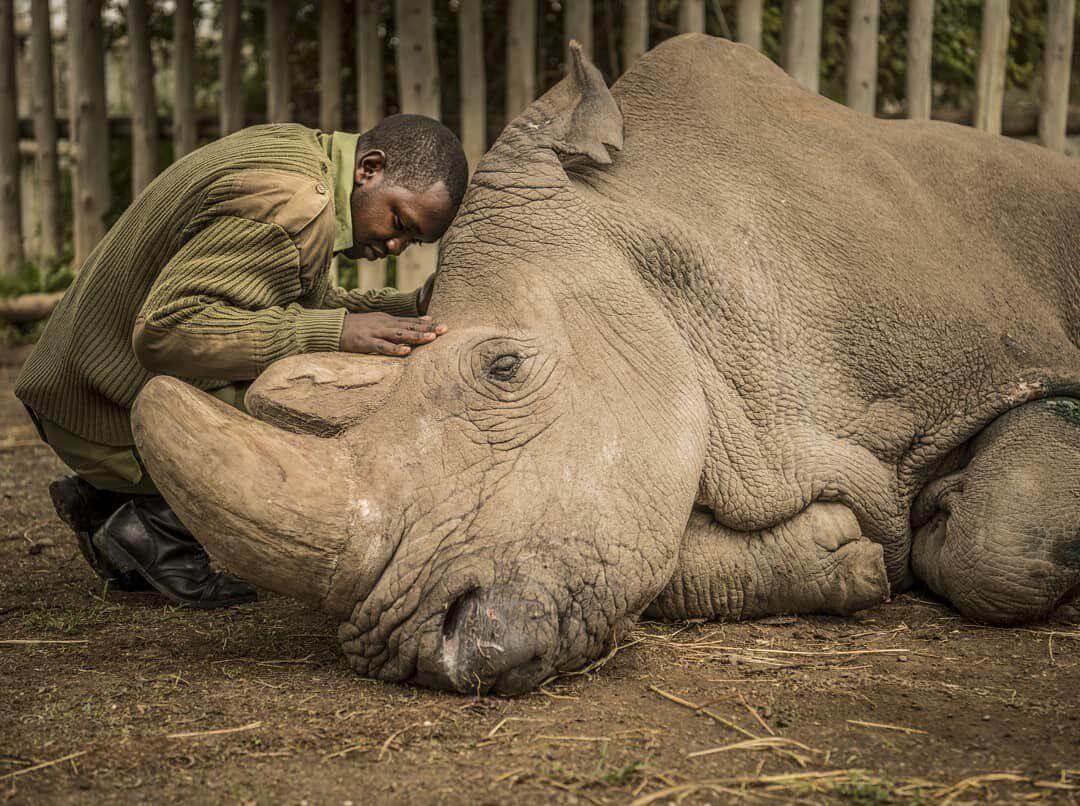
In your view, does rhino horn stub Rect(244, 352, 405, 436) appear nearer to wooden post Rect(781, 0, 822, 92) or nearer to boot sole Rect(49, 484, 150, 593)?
boot sole Rect(49, 484, 150, 593)


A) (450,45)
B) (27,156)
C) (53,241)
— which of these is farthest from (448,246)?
(27,156)

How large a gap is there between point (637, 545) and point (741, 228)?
42.2 inches

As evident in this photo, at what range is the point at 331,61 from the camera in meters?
7.45

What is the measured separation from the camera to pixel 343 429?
2.66 metres

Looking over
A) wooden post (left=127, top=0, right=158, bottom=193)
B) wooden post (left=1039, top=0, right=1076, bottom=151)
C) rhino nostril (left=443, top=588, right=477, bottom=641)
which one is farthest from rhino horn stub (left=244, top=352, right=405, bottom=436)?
wooden post (left=127, top=0, right=158, bottom=193)

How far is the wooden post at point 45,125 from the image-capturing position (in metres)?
8.82

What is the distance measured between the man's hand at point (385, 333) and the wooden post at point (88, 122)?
20.3 feet

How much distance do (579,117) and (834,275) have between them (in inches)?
32.6

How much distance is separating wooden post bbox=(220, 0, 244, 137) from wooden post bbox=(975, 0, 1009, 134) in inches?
176

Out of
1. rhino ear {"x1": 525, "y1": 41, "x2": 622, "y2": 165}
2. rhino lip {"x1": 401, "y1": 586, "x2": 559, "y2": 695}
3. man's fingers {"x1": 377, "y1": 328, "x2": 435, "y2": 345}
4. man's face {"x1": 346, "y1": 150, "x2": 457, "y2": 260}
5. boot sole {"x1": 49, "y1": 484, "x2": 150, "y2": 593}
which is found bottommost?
boot sole {"x1": 49, "y1": 484, "x2": 150, "y2": 593}

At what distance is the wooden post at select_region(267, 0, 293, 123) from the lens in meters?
7.53

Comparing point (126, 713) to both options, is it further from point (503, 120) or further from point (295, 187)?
point (503, 120)

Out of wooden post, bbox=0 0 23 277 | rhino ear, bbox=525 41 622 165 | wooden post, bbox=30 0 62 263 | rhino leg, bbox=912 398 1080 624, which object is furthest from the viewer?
wooden post, bbox=0 0 23 277

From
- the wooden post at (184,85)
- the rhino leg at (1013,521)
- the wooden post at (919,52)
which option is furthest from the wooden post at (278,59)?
the rhino leg at (1013,521)
